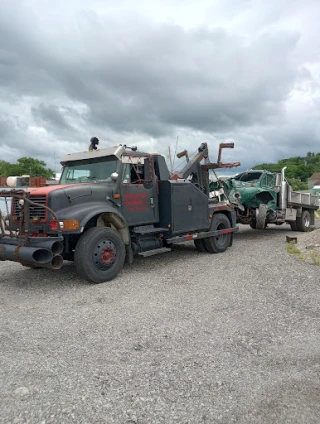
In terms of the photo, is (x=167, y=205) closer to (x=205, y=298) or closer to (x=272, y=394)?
(x=205, y=298)

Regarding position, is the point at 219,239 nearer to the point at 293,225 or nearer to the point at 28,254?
the point at 28,254

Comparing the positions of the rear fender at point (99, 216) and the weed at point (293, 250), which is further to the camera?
the weed at point (293, 250)

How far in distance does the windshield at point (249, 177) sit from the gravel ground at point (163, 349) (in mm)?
6446

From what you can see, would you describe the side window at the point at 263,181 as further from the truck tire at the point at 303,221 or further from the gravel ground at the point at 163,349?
the gravel ground at the point at 163,349

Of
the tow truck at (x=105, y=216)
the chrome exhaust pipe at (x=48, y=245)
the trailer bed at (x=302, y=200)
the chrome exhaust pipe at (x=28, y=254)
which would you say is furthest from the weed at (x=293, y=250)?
the chrome exhaust pipe at (x=28, y=254)

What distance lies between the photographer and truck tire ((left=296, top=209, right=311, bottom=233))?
47.0ft

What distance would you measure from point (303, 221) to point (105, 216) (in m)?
9.93

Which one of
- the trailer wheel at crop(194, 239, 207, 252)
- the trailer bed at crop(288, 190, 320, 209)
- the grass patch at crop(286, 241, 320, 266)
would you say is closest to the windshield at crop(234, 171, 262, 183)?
the trailer bed at crop(288, 190, 320, 209)

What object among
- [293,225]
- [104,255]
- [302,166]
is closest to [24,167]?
[293,225]

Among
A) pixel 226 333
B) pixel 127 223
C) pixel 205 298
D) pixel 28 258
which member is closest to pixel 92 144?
pixel 127 223

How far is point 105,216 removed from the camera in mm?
6938

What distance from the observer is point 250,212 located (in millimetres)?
12461

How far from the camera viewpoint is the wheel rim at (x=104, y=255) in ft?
21.0

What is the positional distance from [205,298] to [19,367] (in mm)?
2849
